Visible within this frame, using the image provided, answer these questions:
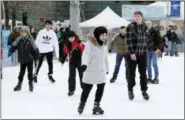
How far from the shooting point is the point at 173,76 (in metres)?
13.6

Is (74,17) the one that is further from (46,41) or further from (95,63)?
(95,63)

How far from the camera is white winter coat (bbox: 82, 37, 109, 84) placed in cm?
696

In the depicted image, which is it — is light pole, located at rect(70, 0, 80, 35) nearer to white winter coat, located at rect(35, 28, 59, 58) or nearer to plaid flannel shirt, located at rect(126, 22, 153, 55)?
white winter coat, located at rect(35, 28, 59, 58)

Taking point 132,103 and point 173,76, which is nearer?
point 132,103

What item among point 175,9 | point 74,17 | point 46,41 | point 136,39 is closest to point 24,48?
point 46,41

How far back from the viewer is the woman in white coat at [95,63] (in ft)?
22.7

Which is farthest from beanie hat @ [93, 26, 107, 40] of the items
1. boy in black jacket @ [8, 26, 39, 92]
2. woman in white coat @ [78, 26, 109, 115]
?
boy in black jacket @ [8, 26, 39, 92]

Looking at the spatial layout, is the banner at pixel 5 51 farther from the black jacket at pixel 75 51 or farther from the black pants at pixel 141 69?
the black pants at pixel 141 69

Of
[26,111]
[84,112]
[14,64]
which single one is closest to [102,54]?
[84,112]

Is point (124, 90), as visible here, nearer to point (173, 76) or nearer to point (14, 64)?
point (173, 76)

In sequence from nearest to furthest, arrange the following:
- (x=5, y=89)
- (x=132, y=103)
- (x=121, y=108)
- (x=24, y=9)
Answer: (x=121, y=108) < (x=132, y=103) < (x=5, y=89) < (x=24, y=9)

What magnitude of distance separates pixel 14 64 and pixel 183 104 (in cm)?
1050

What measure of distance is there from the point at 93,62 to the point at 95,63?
0.11 feet

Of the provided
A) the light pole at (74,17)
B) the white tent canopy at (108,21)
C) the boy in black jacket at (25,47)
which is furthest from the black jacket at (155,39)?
the white tent canopy at (108,21)
